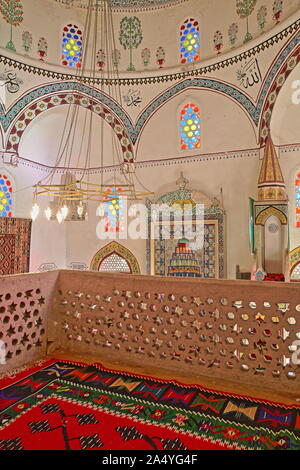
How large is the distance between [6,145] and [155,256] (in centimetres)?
461

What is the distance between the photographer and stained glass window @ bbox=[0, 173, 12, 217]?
818 cm

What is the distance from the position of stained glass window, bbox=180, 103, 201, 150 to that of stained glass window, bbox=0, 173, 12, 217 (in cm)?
456

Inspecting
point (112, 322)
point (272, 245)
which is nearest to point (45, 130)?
point (272, 245)

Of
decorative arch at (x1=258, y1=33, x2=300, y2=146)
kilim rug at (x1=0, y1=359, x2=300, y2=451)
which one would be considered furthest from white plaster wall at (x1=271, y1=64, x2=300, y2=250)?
kilim rug at (x1=0, y1=359, x2=300, y2=451)

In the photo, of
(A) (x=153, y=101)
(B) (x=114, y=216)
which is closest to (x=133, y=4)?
(A) (x=153, y=101)

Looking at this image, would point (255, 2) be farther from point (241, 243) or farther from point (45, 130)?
point (45, 130)

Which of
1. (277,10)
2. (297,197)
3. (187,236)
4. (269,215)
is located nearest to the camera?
(269,215)

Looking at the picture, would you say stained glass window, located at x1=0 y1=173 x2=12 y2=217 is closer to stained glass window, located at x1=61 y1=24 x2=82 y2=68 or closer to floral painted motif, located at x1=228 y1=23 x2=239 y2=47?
stained glass window, located at x1=61 y1=24 x2=82 y2=68

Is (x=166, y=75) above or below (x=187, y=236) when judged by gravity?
above

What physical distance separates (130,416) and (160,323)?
30.1 inches

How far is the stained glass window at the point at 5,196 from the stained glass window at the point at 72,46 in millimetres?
3537

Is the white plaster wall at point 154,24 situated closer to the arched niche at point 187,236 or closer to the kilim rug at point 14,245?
the arched niche at point 187,236

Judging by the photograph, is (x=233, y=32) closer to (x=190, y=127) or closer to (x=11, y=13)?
(x=190, y=127)

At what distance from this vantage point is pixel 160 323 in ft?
8.40
